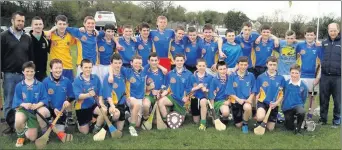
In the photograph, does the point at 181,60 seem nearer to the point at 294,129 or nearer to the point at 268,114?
the point at 268,114

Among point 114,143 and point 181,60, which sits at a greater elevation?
point 181,60

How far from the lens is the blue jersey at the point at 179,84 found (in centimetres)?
610

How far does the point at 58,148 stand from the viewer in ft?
15.8

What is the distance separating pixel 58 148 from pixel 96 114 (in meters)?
0.87

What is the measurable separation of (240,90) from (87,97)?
2536 mm

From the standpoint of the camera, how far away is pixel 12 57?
552cm

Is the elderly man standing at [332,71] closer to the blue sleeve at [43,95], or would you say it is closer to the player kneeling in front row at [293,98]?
the player kneeling in front row at [293,98]

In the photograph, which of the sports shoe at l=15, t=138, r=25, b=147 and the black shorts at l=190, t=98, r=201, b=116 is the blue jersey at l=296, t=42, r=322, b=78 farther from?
the sports shoe at l=15, t=138, r=25, b=147

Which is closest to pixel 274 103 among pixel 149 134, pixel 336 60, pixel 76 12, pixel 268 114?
pixel 268 114

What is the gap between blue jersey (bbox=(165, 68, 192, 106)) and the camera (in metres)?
6.10

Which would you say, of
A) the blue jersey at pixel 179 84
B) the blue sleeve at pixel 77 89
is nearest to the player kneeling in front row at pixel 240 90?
the blue jersey at pixel 179 84

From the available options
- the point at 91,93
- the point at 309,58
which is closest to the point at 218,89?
the point at 309,58

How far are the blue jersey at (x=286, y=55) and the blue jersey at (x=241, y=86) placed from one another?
127 centimetres

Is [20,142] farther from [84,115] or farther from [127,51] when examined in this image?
[127,51]
